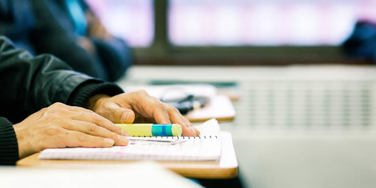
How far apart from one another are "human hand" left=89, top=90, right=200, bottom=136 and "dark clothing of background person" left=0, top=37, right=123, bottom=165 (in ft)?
0.18

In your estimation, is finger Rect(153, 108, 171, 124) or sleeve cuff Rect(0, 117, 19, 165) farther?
finger Rect(153, 108, 171, 124)

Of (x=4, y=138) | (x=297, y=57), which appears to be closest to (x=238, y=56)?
(x=297, y=57)

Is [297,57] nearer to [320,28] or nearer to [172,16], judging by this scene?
[320,28]

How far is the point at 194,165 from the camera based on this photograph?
86cm

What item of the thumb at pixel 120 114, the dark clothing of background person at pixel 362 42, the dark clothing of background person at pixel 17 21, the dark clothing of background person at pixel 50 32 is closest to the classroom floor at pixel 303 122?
the dark clothing of background person at pixel 362 42

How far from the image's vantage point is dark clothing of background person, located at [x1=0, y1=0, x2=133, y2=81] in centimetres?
218

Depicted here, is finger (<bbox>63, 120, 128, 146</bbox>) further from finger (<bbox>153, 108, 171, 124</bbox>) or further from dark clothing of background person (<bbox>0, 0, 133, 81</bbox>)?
dark clothing of background person (<bbox>0, 0, 133, 81</bbox>)

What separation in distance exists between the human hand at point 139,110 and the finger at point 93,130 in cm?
15

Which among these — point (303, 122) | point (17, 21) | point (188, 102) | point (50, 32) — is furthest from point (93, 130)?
point (303, 122)

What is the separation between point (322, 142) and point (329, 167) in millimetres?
155

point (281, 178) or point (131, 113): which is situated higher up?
point (131, 113)

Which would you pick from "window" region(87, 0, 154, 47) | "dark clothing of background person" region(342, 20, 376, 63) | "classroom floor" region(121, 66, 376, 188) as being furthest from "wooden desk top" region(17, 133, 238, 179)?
"window" region(87, 0, 154, 47)

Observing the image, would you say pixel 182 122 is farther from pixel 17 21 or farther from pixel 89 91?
pixel 17 21

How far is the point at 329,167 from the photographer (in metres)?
3.13
